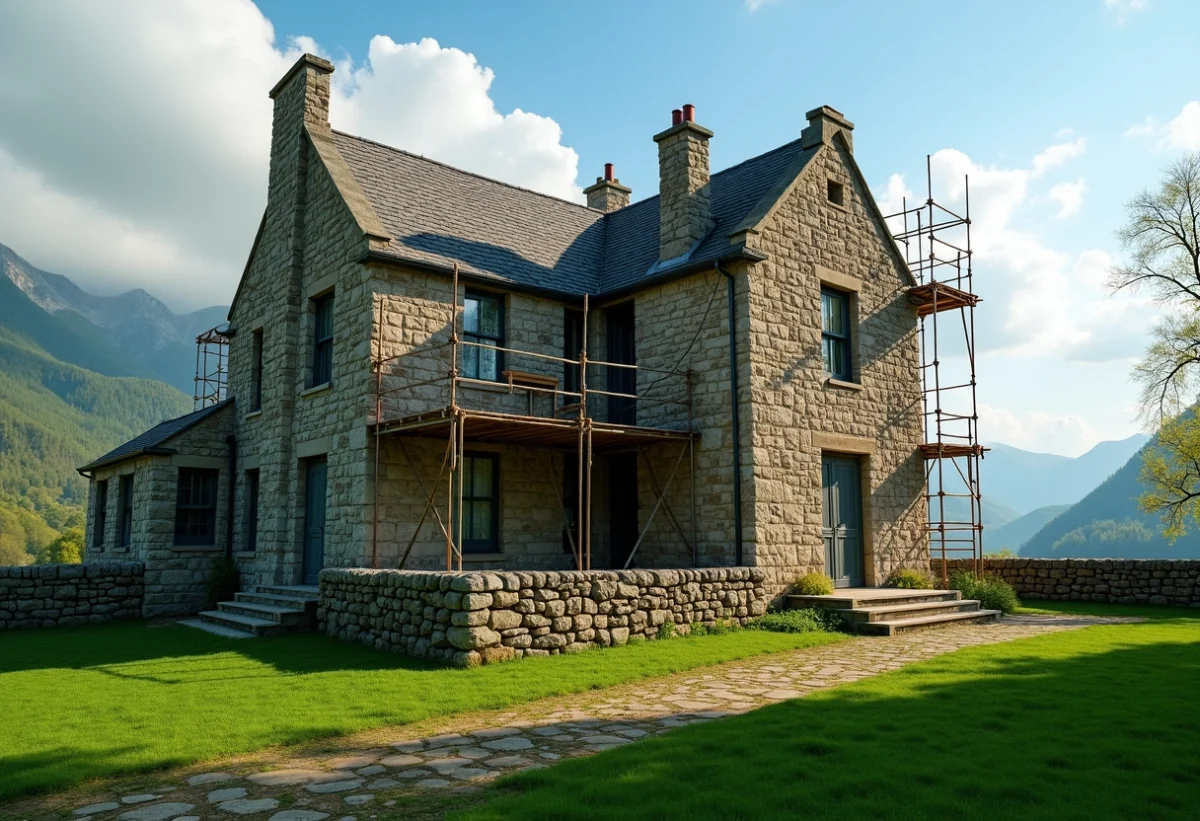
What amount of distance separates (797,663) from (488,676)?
3583 mm

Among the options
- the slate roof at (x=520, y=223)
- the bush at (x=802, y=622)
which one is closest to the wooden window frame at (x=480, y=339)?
the slate roof at (x=520, y=223)

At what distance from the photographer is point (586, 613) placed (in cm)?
1069

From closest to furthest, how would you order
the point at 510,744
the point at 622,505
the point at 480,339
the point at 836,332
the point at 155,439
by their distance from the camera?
the point at 510,744 → the point at 480,339 → the point at 622,505 → the point at 836,332 → the point at 155,439

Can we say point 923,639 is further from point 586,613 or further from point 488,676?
point 488,676

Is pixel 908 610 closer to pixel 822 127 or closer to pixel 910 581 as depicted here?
pixel 910 581

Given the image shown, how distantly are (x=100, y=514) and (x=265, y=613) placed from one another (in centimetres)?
924

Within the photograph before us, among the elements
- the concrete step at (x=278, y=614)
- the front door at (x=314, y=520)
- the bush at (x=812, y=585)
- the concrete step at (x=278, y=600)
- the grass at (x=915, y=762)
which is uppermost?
the front door at (x=314, y=520)

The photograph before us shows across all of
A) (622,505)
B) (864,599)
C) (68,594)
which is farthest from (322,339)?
(864,599)

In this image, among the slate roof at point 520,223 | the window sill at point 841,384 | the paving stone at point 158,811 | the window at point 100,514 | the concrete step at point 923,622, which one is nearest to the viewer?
the paving stone at point 158,811

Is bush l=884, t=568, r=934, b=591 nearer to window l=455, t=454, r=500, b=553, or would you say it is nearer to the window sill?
the window sill

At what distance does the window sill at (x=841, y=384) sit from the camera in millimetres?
15062

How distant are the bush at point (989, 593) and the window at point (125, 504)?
16889 mm

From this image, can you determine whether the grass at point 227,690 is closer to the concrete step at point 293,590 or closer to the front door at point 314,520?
the concrete step at point 293,590

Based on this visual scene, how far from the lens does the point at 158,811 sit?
16.3 ft
